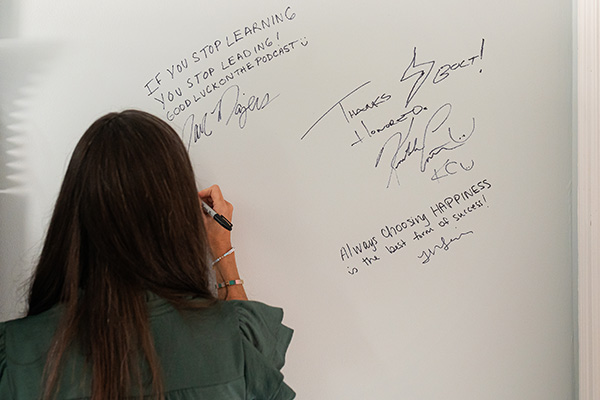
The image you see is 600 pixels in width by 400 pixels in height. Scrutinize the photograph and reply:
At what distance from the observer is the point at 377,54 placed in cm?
107

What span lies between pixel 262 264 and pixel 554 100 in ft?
2.20

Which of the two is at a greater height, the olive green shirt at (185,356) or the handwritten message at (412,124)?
the handwritten message at (412,124)

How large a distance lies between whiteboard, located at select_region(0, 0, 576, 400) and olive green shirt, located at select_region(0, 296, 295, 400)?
0.89ft

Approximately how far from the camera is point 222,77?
1.08 meters

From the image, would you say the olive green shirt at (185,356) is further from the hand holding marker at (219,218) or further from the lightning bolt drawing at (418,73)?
the lightning bolt drawing at (418,73)

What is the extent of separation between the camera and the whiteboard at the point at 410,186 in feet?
3.50

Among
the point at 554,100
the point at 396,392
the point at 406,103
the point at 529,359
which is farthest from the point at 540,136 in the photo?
the point at 396,392

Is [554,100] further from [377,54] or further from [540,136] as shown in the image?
[377,54]
